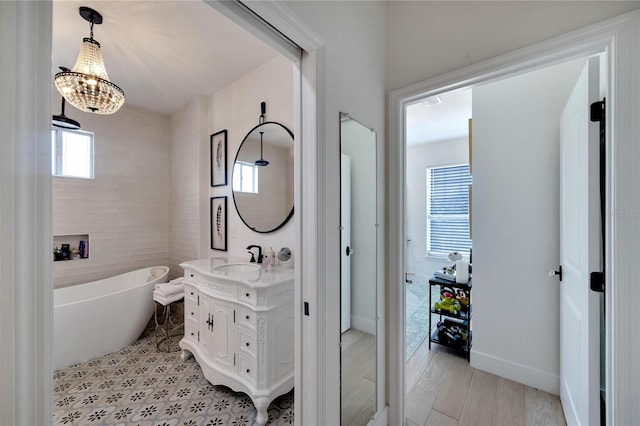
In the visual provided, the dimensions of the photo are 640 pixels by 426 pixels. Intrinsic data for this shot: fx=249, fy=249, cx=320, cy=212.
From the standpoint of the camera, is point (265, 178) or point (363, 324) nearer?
point (363, 324)

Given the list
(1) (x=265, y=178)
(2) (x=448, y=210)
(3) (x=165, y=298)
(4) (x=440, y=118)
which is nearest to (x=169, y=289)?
(3) (x=165, y=298)

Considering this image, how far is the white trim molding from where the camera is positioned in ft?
1.33

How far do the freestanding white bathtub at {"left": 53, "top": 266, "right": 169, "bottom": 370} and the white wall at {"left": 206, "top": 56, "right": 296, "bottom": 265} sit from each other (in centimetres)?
80

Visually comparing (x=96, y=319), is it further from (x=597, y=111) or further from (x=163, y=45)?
(x=597, y=111)

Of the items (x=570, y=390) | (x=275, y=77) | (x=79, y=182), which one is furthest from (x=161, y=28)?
(x=570, y=390)

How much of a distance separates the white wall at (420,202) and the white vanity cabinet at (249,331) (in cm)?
361

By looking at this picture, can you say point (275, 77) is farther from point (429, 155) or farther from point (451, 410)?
point (429, 155)

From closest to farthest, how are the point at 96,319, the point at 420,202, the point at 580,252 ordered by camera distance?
the point at 580,252 < the point at 96,319 < the point at 420,202

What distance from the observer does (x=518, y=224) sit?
202cm

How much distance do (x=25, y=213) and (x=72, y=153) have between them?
11.0 ft

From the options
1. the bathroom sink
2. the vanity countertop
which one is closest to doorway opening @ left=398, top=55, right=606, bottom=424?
the vanity countertop

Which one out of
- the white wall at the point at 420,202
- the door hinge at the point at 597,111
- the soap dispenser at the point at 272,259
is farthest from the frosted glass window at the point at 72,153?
the white wall at the point at 420,202

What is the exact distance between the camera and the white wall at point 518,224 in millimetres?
1882

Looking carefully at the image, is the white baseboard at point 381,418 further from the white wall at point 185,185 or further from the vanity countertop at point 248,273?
the white wall at point 185,185
